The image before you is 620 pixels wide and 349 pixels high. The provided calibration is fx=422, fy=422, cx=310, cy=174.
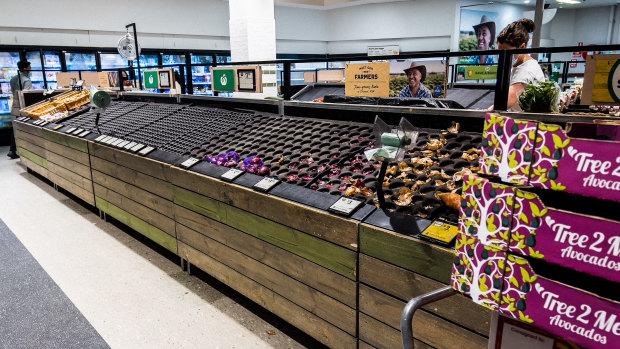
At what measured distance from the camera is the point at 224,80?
3666mm

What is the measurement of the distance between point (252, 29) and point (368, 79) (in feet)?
20.2

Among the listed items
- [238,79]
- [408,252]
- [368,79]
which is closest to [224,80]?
[238,79]

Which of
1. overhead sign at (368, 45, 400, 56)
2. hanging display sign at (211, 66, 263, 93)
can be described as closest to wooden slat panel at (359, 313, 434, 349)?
hanging display sign at (211, 66, 263, 93)

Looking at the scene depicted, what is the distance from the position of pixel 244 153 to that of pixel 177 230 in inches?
32.7

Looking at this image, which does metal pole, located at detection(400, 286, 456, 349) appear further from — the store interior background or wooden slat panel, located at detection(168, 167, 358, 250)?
the store interior background

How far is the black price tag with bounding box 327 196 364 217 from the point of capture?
5.98ft

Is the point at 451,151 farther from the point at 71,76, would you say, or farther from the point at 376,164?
the point at 71,76

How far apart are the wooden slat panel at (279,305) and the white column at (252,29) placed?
5.66 m

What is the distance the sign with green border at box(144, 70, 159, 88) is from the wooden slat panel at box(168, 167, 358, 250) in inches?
97.6

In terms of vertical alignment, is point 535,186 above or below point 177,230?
above

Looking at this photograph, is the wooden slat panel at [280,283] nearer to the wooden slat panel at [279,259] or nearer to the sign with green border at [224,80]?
the wooden slat panel at [279,259]

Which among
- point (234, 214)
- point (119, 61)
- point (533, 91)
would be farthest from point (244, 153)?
point (119, 61)

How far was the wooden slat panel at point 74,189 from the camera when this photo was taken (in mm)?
4520

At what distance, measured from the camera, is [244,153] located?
9.15 feet
